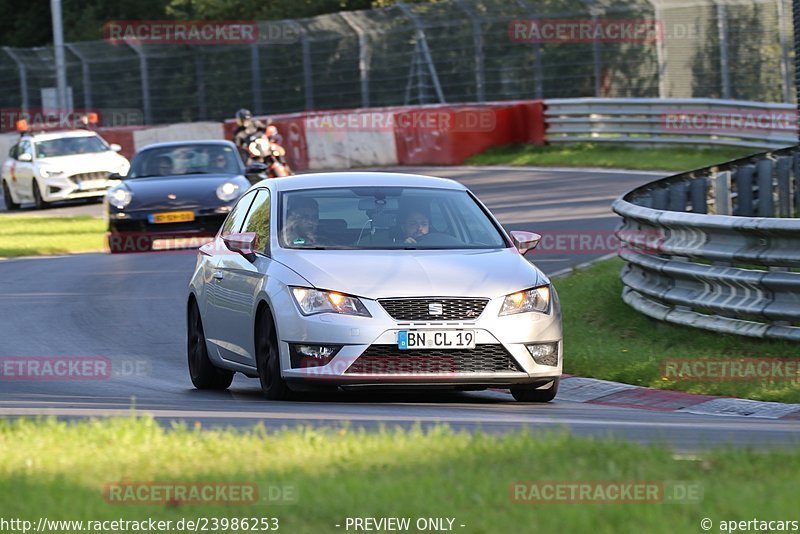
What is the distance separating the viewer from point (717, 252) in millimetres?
11469

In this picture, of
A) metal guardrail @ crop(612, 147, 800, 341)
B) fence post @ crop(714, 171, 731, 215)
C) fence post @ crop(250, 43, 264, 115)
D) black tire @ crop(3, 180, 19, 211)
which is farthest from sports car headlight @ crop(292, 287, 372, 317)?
fence post @ crop(250, 43, 264, 115)

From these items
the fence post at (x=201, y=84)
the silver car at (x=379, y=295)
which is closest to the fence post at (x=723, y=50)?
the fence post at (x=201, y=84)

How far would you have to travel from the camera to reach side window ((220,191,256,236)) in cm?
1115

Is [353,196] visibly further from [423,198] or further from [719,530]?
[719,530]

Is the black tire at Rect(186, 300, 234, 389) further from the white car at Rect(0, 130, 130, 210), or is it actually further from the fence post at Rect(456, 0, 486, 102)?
the fence post at Rect(456, 0, 486, 102)

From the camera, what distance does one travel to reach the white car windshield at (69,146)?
109 feet

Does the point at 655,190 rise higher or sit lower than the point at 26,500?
lower

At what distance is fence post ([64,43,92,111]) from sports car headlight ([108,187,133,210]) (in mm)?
24162

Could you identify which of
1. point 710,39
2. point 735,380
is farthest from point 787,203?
point 710,39

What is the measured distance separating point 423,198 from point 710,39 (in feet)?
68.8

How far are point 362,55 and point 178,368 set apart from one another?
27.5 meters

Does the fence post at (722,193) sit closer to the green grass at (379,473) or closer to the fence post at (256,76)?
the green grass at (379,473)

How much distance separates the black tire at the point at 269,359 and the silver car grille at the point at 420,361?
51cm

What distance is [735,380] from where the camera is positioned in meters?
10.2
